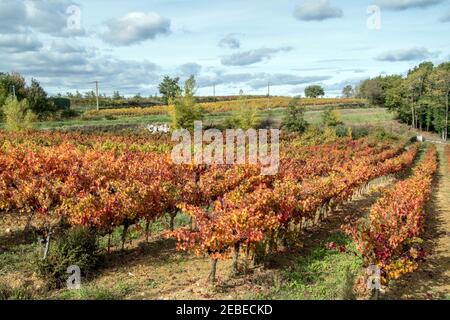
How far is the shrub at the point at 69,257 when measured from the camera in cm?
1089

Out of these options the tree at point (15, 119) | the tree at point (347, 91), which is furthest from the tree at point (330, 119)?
the tree at point (347, 91)

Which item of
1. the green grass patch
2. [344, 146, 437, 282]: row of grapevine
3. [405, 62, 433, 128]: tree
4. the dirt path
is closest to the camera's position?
[344, 146, 437, 282]: row of grapevine

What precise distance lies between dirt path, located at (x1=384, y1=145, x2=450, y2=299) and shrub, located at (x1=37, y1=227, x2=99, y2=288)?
24.7ft

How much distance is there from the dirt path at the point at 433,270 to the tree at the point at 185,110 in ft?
99.0

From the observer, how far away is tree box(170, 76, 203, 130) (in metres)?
46.4

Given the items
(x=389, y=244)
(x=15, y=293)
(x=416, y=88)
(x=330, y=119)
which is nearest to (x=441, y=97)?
(x=416, y=88)

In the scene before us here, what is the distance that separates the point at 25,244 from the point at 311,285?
30.0ft

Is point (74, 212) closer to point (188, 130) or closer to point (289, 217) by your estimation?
point (289, 217)

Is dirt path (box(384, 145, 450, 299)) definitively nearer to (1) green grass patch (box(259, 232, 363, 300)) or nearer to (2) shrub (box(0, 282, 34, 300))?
(1) green grass patch (box(259, 232, 363, 300))

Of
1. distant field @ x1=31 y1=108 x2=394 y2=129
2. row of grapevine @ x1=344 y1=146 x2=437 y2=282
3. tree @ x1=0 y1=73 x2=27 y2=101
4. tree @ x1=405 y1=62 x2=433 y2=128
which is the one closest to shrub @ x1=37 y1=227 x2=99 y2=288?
row of grapevine @ x1=344 y1=146 x2=437 y2=282

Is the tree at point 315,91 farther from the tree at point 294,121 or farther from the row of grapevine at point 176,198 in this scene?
the row of grapevine at point 176,198

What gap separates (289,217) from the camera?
1241cm
